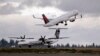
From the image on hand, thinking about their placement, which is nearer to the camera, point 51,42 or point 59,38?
point 51,42

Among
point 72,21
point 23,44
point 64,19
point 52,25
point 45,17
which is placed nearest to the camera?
point 72,21

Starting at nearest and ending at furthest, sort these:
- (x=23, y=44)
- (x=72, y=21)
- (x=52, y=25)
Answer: (x=72, y=21) → (x=52, y=25) → (x=23, y=44)

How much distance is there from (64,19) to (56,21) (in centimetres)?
613

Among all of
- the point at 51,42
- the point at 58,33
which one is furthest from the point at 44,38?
the point at 58,33

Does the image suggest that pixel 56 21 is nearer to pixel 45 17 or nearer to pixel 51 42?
pixel 51 42

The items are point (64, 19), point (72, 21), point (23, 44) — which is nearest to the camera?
point (72, 21)

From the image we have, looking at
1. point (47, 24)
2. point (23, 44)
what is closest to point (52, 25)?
point (47, 24)

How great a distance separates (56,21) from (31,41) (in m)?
20.7

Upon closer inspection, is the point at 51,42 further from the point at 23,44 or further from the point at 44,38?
the point at 23,44

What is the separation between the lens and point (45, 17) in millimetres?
198750

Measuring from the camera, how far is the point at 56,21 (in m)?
167

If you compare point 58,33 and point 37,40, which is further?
point 58,33

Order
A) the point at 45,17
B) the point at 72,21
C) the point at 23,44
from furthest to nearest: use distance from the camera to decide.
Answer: the point at 45,17, the point at 23,44, the point at 72,21

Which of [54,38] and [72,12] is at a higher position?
[72,12]
